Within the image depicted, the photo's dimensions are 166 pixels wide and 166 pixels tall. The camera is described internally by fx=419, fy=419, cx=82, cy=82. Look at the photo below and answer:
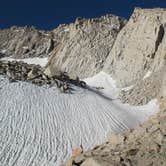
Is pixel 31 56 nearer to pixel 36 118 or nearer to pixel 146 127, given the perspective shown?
pixel 36 118

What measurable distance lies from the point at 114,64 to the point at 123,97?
16298 mm

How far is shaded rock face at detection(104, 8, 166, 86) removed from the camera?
Answer: 155 ft

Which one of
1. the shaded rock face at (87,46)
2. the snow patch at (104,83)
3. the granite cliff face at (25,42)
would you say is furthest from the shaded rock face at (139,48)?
the granite cliff face at (25,42)

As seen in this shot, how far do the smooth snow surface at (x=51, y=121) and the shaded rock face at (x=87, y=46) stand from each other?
23.8 meters

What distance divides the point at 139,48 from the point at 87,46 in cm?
1266

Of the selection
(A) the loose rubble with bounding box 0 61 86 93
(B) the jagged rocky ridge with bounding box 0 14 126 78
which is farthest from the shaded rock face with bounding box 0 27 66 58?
(A) the loose rubble with bounding box 0 61 86 93

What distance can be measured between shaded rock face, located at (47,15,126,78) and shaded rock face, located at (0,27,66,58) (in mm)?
13280

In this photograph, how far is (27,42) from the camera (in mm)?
85250

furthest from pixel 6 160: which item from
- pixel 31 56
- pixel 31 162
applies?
pixel 31 56

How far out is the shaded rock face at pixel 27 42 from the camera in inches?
3191

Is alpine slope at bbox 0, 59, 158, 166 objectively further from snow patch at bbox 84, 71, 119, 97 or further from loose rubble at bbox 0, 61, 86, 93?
snow patch at bbox 84, 71, 119, 97

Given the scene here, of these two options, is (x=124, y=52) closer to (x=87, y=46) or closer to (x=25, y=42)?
(x=87, y=46)

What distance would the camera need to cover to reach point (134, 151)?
9914 mm

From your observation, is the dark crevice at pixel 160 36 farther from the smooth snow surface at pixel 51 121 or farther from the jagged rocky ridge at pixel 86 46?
the smooth snow surface at pixel 51 121
